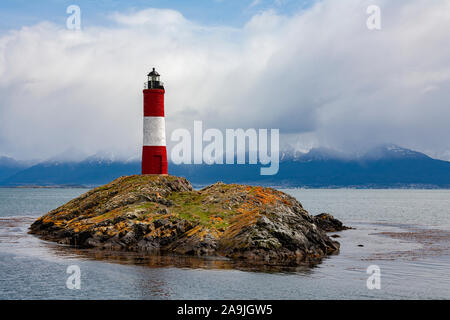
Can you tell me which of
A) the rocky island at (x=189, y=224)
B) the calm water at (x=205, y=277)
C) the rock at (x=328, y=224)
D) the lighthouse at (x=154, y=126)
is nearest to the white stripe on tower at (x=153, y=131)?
the lighthouse at (x=154, y=126)

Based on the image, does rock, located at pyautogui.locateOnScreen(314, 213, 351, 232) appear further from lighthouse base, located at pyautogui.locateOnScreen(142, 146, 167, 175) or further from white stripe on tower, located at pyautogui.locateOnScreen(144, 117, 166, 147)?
white stripe on tower, located at pyautogui.locateOnScreen(144, 117, 166, 147)

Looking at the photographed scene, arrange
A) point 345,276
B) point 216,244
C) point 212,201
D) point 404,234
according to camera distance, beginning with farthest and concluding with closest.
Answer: point 404,234 < point 212,201 < point 216,244 < point 345,276

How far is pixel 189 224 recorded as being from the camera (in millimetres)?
41469

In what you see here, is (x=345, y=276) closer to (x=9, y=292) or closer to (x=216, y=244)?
(x=216, y=244)

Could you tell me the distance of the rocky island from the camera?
122 feet

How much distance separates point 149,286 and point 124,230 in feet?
49.9

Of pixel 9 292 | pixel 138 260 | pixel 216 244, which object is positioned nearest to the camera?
pixel 9 292

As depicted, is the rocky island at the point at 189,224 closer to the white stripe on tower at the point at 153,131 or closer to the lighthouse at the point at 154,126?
the lighthouse at the point at 154,126

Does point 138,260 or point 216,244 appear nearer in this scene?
point 138,260

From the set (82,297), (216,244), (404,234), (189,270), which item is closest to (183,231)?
(216,244)

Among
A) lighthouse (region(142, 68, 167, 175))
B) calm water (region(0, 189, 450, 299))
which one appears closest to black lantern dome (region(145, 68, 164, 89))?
lighthouse (region(142, 68, 167, 175))

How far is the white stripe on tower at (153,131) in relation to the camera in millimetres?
57219

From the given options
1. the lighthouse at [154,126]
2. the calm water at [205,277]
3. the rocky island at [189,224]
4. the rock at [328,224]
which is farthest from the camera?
the rock at [328,224]
